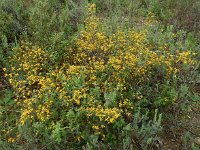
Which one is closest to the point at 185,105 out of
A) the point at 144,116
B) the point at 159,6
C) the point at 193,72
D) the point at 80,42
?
the point at 193,72

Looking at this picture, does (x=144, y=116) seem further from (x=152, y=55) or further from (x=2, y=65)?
(x=2, y=65)

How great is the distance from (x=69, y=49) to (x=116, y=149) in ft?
6.15

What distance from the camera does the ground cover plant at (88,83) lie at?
3.87 m

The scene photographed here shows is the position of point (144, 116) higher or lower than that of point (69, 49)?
lower

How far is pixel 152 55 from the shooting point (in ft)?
15.2

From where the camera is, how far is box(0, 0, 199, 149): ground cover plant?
3869 millimetres

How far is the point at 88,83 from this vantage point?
4.37 m

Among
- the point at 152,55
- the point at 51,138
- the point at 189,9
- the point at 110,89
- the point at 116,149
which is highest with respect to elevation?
the point at 189,9

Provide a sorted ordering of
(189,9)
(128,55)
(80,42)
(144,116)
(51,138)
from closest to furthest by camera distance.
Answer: (51,138)
(144,116)
(128,55)
(80,42)
(189,9)

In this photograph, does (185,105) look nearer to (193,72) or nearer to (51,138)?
(193,72)

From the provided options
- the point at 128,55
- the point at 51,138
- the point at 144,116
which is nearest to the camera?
the point at 51,138

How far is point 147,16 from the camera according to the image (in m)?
6.42

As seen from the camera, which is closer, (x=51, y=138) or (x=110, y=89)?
(x=51, y=138)

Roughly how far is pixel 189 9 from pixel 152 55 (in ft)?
7.16
